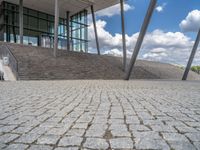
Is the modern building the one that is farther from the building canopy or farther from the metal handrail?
the metal handrail

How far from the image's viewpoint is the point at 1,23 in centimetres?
3086

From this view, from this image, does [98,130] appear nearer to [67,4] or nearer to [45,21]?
[67,4]

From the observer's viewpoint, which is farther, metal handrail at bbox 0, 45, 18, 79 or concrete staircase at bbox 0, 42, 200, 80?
concrete staircase at bbox 0, 42, 200, 80

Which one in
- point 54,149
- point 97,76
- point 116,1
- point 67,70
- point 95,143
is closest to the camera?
point 54,149

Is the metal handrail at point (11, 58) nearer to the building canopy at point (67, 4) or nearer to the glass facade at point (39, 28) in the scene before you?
the glass facade at point (39, 28)

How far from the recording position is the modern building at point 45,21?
96.3 feet

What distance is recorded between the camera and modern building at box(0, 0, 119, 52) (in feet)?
96.3

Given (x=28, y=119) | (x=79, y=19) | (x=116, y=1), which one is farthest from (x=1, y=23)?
(x=28, y=119)

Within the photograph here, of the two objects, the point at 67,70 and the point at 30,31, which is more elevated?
the point at 30,31

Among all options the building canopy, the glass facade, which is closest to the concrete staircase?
the building canopy

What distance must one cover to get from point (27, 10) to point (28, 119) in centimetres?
3269

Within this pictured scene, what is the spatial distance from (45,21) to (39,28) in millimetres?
2030

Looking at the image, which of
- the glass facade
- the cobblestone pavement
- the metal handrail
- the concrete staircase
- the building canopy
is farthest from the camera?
the glass facade

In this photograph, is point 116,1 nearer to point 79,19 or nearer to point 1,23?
point 79,19
